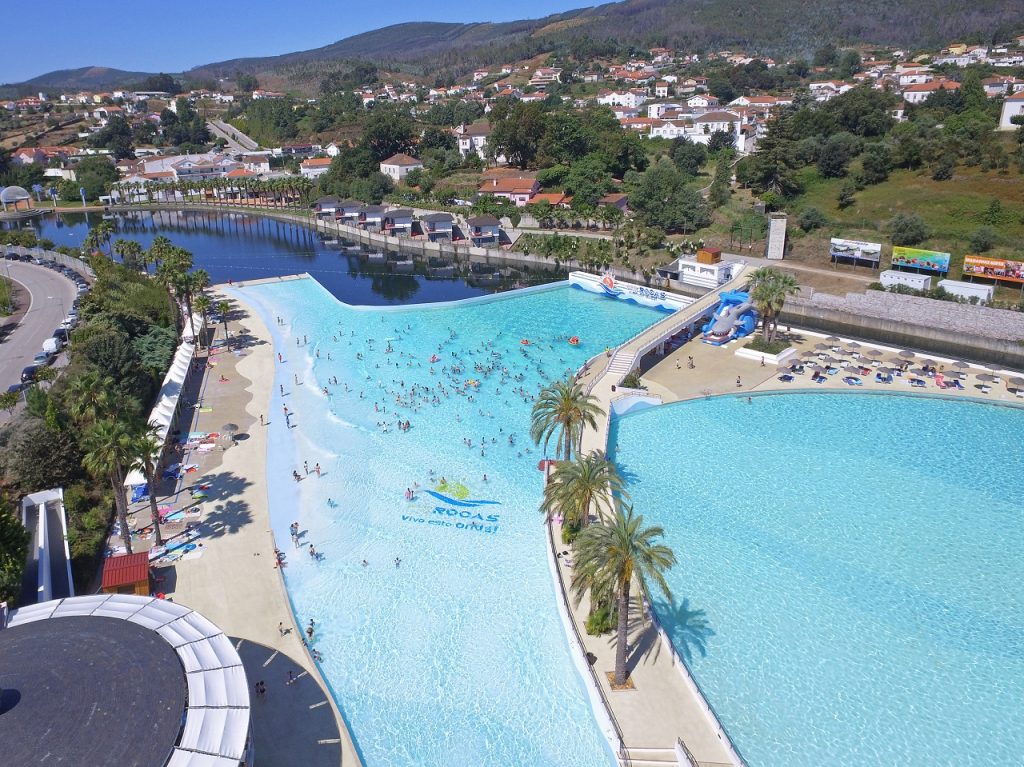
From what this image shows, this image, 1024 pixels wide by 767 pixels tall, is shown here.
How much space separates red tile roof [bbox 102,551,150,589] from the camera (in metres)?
24.5

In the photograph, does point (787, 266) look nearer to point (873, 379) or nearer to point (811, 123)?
point (873, 379)

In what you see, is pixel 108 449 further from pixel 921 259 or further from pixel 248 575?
pixel 921 259

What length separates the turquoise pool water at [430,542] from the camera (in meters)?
20.6

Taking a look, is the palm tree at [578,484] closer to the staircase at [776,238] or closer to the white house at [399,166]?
the staircase at [776,238]

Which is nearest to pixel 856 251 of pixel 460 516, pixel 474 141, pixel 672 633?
pixel 460 516

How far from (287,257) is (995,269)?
74696 mm

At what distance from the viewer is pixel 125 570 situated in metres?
24.8

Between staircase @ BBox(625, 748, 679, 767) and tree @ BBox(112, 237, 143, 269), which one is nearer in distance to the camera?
staircase @ BBox(625, 748, 679, 767)

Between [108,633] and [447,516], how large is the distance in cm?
1416

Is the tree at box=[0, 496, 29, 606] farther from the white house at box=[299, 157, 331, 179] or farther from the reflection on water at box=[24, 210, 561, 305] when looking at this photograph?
the white house at box=[299, 157, 331, 179]

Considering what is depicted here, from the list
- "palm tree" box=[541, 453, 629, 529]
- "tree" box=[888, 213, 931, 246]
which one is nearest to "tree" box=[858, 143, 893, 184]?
"tree" box=[888, 213, 931, 246]

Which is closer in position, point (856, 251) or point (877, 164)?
point (856, 251)

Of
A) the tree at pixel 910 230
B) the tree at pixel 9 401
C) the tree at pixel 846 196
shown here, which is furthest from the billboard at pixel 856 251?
the tree at pixel 9 401

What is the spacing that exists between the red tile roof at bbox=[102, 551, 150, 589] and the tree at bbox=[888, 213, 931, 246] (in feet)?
215
